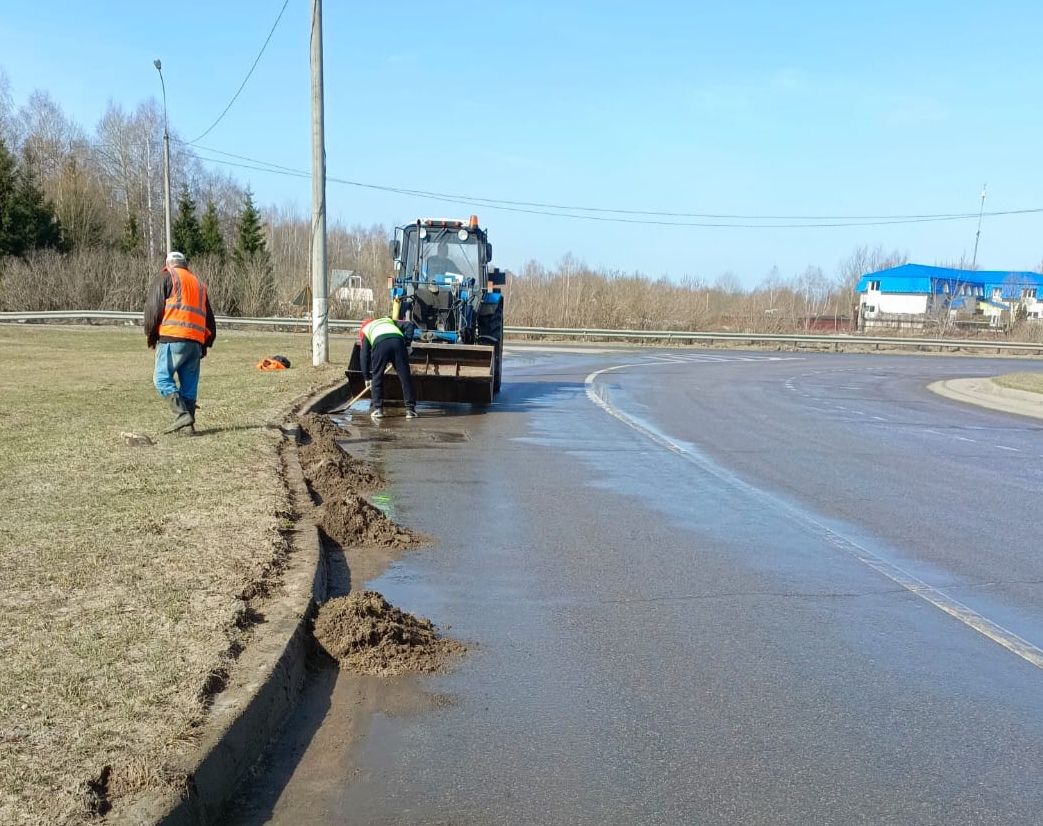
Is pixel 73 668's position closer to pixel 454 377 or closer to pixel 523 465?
pixel 523 465

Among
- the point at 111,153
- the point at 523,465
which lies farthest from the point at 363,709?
the point at 111,153

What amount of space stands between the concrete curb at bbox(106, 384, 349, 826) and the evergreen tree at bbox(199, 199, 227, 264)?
5172cm

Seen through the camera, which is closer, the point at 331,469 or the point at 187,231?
the point at 331,469

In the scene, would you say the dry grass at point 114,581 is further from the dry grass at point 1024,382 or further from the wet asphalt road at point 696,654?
the dry grass at point 1024,382

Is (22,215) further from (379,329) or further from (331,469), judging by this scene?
(331,469)

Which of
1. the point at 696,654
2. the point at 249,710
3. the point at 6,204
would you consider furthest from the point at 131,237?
the point at 249,710

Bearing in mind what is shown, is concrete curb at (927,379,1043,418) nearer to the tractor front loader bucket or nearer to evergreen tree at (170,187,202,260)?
the tractor front loader bucket

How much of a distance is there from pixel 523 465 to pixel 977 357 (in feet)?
131

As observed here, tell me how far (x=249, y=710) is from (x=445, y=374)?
11.9 m

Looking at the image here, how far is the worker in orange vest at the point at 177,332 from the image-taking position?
9.52 meters

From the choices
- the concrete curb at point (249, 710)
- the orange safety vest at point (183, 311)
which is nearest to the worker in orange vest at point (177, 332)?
the orange safety vest at point (183, 311)

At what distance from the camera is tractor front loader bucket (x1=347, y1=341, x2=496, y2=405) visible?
587 inches

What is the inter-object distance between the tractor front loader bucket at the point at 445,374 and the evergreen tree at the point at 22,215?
36.2 metres

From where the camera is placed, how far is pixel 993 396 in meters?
21.4
